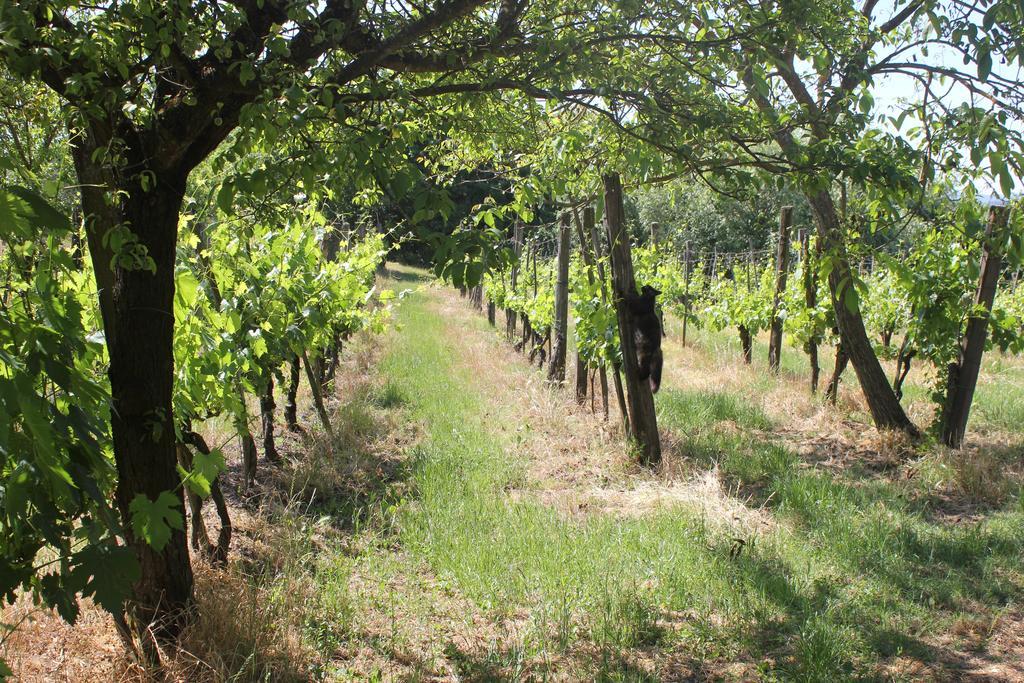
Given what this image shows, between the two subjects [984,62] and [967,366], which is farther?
[967,366]

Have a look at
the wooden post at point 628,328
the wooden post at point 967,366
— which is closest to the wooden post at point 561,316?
the wooden post at point 628,328

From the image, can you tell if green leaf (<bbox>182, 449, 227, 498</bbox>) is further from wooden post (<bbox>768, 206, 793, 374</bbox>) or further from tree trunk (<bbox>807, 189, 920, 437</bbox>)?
wooden post (<bbox>768, 206, 793, 374</bbox>)

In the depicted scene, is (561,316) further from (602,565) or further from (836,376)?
(602,565)

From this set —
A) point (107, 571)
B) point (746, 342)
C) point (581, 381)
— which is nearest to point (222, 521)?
point (107, 571)

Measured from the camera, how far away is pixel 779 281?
399 inches

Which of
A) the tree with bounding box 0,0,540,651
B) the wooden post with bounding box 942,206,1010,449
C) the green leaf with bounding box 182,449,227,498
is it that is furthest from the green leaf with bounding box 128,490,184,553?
the wooden post with bounding box 942,206,1010,449

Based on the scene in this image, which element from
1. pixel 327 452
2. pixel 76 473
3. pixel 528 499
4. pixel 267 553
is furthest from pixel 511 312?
pixel 76 473

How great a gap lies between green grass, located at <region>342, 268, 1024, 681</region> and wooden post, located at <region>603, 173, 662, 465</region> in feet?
2.26

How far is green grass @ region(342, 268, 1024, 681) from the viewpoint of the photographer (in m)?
3.39

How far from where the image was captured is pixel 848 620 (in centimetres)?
363

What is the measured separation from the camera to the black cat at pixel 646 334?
5.91 m

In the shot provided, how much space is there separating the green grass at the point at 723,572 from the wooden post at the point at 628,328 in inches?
27.1

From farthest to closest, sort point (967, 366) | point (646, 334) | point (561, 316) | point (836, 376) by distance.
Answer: point (561, 316), point (836, 376), point (967, 366), point (646, 334)

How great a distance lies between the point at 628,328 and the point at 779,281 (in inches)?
190
